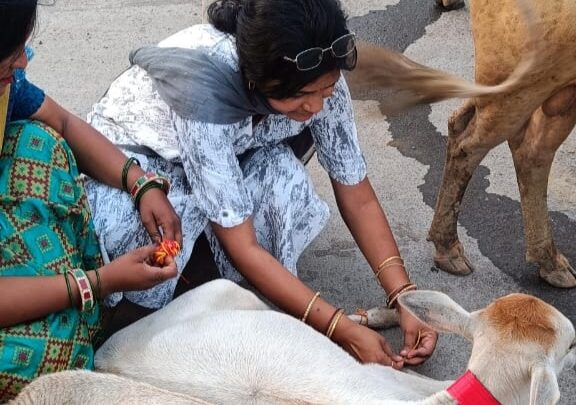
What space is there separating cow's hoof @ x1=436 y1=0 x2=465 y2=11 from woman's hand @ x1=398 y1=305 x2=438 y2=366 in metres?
3.20

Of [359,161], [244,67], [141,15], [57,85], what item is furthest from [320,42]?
[141,15]

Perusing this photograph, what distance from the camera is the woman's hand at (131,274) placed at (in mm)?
2738

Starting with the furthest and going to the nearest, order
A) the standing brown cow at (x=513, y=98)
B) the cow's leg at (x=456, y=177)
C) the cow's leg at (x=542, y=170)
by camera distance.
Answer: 1. the cow's leg at (x=456, y=177)
2. the cow's leg at (x=542, y=170)
3. the standing brown cow at (x=513, y=98)

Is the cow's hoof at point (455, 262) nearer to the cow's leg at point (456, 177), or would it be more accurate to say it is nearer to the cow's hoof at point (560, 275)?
the cow's leg at point (456, 177)

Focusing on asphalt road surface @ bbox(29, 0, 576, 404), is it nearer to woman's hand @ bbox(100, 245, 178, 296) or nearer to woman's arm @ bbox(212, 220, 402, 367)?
woman's arm @ bbox(212, 220, 402, 367)

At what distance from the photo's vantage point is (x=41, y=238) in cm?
275

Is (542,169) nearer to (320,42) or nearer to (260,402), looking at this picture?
(320,42)

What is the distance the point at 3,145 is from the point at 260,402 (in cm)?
113

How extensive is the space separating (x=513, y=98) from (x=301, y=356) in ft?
4.26

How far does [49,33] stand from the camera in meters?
6.10

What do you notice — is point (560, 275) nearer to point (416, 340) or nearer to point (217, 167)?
point (416, 340)

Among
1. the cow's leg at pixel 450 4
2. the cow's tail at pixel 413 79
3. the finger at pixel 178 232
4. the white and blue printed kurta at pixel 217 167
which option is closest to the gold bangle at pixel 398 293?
the white and blue printed kurta at pixel 217 167

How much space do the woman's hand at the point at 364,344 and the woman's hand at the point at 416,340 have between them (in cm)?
6

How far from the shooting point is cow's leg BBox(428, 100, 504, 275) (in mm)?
3627
